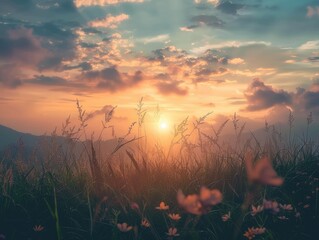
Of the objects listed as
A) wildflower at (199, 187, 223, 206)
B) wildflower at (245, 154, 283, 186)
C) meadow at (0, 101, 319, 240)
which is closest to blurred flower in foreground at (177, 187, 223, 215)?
wildflower at (199, 187, 223, 206)

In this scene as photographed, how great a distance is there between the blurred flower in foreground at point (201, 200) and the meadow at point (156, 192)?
1.14 meters

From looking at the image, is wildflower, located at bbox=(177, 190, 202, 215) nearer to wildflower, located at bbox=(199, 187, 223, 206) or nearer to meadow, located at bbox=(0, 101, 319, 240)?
wildflower, located at bbox=(199, 187, 223, 206)

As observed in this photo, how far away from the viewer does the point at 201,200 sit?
123cm

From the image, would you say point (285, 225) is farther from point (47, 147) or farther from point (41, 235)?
point (47, 147)

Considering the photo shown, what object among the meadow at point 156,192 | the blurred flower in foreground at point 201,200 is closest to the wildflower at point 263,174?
the blurred flower in foreground at point 201,200

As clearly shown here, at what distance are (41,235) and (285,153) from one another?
394 centimetres

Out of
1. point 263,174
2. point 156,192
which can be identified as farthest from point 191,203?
point 156,192

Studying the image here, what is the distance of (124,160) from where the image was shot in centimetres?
533

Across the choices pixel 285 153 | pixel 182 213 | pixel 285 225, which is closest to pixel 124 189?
pixel 182 213

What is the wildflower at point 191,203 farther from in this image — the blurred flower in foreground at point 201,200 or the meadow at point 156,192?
the meadow at point 156,192

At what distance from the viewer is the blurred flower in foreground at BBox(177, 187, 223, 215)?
1.19 metres

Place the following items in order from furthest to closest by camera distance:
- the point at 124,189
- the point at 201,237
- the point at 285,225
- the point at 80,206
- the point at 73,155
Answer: the point at 73,155, the point at 124,189, the point at 80,206, the point at 285,225, the point at 201,237

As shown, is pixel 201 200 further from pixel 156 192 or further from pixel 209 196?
pixel 156 192

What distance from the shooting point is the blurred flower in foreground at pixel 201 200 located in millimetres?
1188
